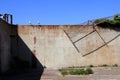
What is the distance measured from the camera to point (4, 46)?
21609 millimetres

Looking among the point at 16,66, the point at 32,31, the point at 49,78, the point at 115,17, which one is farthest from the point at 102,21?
the point at 49,78

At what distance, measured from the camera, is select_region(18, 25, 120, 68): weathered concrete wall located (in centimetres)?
2436

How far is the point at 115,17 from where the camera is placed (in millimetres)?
24797

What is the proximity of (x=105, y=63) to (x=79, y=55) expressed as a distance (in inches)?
73.5

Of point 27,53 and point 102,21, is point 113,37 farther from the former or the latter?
point 27,53

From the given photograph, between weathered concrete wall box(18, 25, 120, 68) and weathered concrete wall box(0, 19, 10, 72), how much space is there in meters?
1.67

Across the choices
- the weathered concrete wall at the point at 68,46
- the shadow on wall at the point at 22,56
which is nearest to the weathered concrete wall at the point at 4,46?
the shadow on wall at the point at 22,56

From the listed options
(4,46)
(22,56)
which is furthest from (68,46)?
(4,46)

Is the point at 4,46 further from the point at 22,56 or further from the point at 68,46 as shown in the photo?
the point at 68,46

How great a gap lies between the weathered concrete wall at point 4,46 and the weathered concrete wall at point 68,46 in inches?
65.8

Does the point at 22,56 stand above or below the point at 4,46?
below

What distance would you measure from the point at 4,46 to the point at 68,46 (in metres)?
4.87

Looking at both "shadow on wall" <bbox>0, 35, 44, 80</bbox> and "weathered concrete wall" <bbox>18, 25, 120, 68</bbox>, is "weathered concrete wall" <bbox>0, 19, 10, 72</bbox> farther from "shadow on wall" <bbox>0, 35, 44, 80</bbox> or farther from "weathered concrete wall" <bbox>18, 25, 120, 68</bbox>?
"weathered concrete wall" <bbox>18, 25, 120, 68</bbox>

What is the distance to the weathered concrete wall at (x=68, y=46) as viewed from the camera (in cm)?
2436
